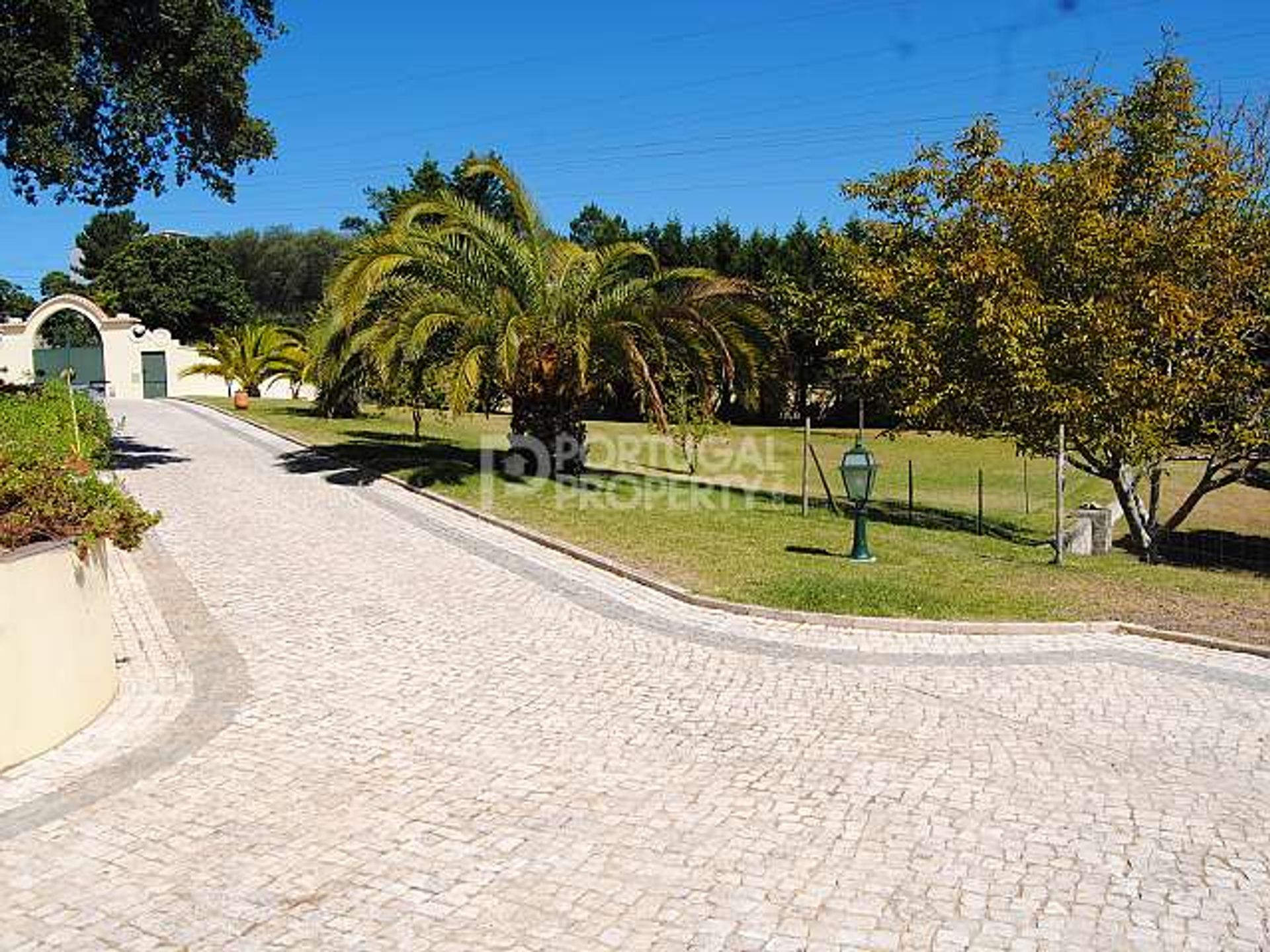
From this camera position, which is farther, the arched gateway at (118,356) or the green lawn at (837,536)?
the arched gateway at (118,356)

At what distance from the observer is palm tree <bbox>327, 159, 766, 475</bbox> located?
15.1 m

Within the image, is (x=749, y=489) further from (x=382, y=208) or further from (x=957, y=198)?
(x=382, y=208)

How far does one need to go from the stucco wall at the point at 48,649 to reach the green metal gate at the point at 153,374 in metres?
40.0

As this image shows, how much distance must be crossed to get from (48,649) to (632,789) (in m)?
3.29

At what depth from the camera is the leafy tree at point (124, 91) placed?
1523 cm

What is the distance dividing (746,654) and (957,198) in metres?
11.3

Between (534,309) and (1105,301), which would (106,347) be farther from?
(1105,301)

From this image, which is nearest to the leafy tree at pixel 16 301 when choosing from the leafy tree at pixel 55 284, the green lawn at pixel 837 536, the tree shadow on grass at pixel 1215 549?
the leafy tree at pixel 55 284

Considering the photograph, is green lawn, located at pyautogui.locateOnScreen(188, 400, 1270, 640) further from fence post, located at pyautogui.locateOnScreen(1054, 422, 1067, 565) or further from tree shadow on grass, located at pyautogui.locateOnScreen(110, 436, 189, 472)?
tree shadow on grass, located at pyautogui.locateOnScreen(110, 436, 189, 472)

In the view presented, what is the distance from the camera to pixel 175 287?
190ft

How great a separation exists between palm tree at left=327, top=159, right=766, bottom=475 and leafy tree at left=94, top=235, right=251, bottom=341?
4526 cm

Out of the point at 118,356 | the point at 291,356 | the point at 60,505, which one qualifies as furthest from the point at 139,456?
the point at 118,356

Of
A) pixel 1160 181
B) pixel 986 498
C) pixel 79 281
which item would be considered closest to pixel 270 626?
pixel 1160 181

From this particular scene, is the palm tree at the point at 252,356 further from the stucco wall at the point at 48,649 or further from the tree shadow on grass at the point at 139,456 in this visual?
the stucco wall at the point at 48,649
